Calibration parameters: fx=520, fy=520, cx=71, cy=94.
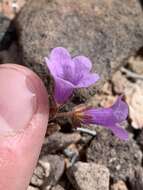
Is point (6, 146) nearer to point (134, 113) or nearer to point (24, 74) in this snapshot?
point (24, 74)

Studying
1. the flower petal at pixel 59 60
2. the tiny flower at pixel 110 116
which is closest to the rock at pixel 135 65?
the tiny flower at pixel 110 116

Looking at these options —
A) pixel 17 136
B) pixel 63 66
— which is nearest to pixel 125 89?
pixel 63 66

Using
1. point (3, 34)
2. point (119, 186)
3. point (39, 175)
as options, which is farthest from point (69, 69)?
point (3, 34)

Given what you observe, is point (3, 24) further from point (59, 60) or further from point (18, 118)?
point (18, 118)

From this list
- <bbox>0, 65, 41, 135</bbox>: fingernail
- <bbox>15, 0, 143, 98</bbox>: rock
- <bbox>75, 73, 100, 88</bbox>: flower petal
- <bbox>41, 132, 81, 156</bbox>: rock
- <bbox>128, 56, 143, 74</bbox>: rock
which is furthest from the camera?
<bbox>128, 56, 143, 74</bbox>: rock

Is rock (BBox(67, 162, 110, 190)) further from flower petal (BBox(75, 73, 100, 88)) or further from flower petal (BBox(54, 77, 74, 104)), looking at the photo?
flower petal (BBox(75, 73, 100, 88))

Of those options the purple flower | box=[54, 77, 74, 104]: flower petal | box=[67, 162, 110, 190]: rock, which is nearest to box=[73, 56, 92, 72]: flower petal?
the purple flower
